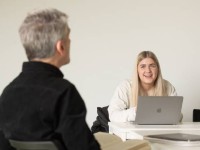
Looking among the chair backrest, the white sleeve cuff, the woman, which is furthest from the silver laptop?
the chair backrest

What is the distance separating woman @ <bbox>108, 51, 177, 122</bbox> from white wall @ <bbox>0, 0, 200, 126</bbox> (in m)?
0.84

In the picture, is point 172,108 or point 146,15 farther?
point 146,15

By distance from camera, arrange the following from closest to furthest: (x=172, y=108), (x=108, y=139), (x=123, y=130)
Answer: (x=108, y=139) < (x=123, y=130) < (x=172, y=108)

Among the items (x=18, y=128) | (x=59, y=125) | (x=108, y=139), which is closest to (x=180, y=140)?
(x=108, y=139)

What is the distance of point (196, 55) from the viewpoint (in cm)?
402

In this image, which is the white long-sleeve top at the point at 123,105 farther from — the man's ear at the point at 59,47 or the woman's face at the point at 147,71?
the man's ear at the point at 59,47

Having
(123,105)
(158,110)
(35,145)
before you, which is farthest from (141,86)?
(35,145)

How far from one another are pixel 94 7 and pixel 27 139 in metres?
2.99

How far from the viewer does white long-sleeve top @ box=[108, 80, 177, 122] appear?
8.68 ft

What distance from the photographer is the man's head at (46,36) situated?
50.3 inches

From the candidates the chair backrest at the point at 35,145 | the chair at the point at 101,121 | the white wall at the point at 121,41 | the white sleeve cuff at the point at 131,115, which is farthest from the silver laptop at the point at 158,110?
the white wall at the point at 121,41

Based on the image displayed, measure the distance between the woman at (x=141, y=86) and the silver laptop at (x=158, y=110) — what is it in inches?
19.6

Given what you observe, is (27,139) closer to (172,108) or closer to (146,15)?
(172,108)

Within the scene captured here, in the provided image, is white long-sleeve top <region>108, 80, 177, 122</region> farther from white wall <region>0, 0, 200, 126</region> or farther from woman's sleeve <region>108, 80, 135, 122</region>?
white wall <region>0, 0, 200, 126</region>
